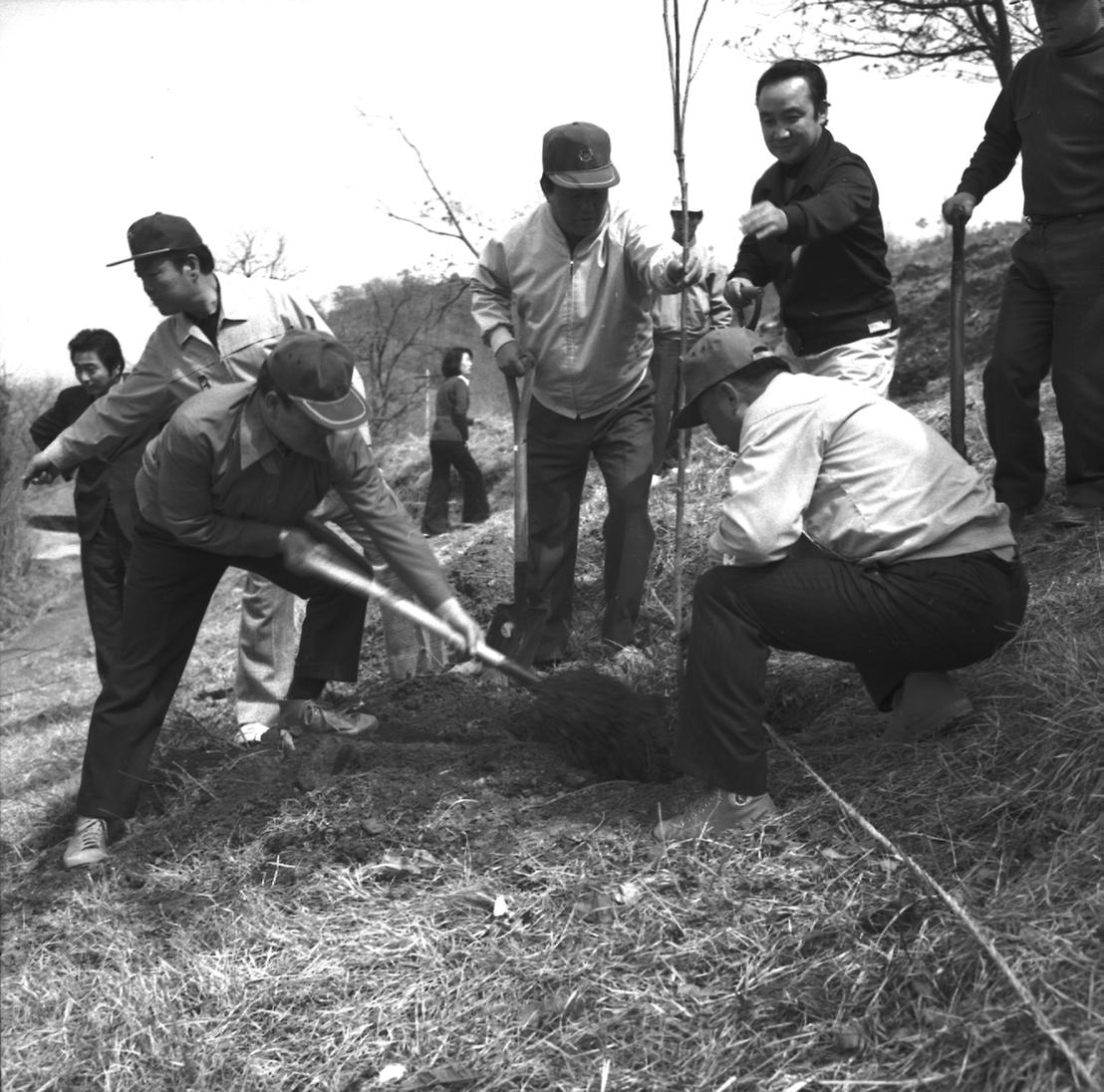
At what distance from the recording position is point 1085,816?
8.69 ft

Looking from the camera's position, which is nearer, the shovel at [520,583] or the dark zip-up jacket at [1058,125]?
the dark zip-up jacket at [1058,125]

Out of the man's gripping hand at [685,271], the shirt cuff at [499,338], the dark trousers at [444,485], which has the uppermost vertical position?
the man's gripping hand at [685,271]

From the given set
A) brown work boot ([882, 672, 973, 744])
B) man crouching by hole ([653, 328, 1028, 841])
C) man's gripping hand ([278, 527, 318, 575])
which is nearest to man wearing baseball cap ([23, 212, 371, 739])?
man's gripping hand ([278, 527, 318, 575])

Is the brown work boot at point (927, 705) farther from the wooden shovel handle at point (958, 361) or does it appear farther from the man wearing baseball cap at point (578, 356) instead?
the man wearing baseball cap at point (578, 356)

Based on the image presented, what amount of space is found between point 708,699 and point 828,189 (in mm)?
1899

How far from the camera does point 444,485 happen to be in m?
11.5

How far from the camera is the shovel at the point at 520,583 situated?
4.92 m

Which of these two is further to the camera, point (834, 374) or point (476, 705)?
point (476, 705)

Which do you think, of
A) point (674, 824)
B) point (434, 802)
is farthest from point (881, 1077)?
point (434, 802)

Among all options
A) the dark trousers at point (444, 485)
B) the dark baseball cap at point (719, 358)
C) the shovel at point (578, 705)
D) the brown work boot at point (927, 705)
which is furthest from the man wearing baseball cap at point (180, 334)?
the dark trousers at point (444, 485)

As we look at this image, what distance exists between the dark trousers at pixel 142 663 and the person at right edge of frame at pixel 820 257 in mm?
1982

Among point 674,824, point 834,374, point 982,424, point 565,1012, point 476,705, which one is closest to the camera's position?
point 565,1012

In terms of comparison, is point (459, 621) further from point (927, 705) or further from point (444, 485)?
point (444, 485)

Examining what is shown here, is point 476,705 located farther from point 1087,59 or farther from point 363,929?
point 1087,59
